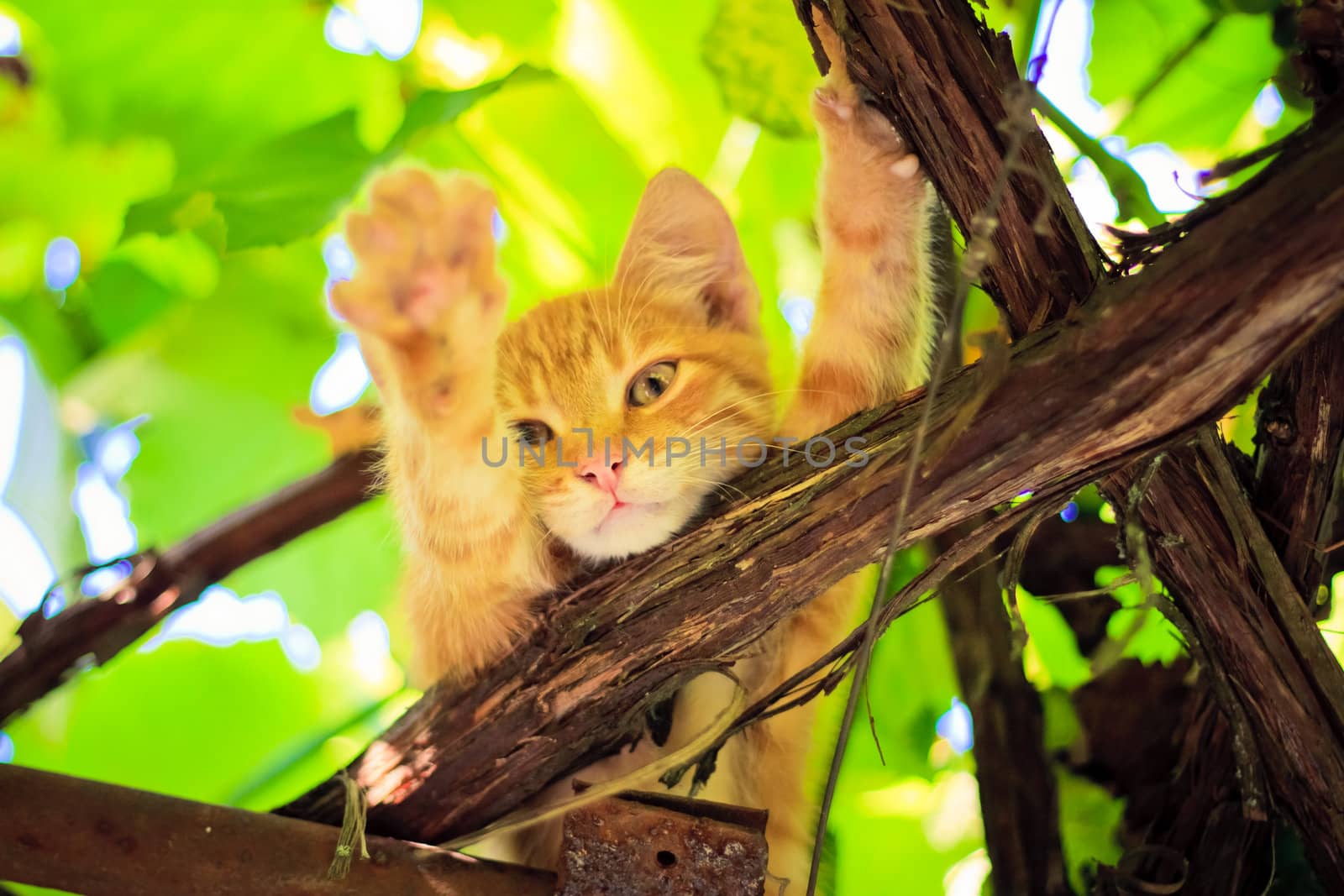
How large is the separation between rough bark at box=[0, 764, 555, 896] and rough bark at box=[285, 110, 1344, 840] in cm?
8

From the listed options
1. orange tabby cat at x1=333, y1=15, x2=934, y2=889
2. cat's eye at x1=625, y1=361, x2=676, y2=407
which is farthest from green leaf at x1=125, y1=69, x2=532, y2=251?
cat's eye at x1=625, y1=361, x2=676, y2=407

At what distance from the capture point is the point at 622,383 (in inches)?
54.8

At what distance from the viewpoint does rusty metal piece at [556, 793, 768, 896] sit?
888 mm

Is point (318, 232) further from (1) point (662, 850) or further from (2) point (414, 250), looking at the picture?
(1) point (662, 850)

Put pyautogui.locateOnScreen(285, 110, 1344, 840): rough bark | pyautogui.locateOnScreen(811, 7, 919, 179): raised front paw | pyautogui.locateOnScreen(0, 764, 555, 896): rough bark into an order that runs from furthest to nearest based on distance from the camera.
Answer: pyautogui.locateOnScreen(811, 7, 919, 179): raised front paw
pyautogui.locateOnScreen(0, 764, 555, 896): rough bark
pyautogui.locateOnScreen(285, 110, 1344, 840): rough bark

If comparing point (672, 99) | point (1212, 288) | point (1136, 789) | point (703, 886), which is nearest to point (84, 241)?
point (672, 99)

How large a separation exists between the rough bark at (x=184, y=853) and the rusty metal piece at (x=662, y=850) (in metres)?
0.09

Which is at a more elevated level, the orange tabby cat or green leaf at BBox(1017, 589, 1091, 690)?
the orange tabby cat

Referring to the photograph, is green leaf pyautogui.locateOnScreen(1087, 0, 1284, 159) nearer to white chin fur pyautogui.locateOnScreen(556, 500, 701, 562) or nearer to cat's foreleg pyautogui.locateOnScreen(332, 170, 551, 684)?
white chin fur pyautogui.locateOnScreen(556, 500, 701, 562)

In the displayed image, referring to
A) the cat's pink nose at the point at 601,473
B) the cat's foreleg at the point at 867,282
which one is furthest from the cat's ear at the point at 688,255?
the cat's pink nose at the point at 601,473

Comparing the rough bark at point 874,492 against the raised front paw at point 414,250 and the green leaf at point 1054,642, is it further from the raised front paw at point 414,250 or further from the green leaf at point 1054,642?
the green leaf at point 1054,642

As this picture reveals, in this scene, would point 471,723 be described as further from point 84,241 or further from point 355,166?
point 84,241

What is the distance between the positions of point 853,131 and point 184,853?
1050mm

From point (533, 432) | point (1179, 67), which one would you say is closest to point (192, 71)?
point (533, 432)
